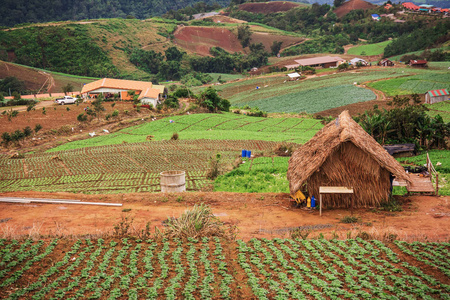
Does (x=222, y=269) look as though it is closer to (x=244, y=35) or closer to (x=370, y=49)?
(x=370, y=49)

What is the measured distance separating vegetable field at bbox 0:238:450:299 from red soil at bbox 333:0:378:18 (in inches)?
5958

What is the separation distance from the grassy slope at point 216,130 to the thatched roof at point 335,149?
18.8 m

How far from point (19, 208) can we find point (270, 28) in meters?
146

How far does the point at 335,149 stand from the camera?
15.1 meters

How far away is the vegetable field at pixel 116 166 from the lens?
→ 25.2m

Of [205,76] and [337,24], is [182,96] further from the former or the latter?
[337,24]

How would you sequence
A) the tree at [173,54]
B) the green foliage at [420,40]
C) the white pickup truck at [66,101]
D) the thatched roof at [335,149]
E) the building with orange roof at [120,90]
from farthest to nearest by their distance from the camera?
the tree at [173,54], the green foliage at [420,40], the building with orange roof at [120,90], the white pickup truck at [66,101], the thatched roof at [335,149]

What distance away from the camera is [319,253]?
1147 cm

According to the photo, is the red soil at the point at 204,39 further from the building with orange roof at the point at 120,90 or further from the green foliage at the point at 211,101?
the green foliage at the point at 211,101

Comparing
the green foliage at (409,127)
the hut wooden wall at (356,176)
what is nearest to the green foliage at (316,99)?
the green foliage at (409,127)

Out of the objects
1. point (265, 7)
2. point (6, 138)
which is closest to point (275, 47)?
point (265, 7)

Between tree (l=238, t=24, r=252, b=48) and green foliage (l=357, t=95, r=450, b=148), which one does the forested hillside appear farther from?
green foliage (l=357, t=95, r=450, b=148)

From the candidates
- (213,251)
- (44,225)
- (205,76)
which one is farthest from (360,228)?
(205,76)

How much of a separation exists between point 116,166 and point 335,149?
1977 cm
